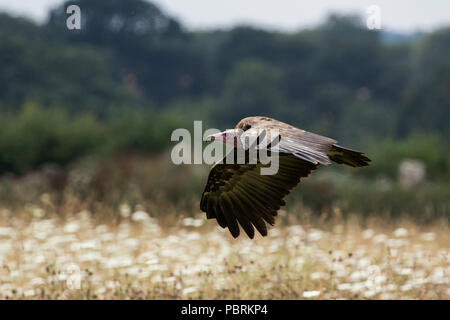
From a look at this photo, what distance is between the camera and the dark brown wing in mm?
5156

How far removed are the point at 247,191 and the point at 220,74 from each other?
43011 mm

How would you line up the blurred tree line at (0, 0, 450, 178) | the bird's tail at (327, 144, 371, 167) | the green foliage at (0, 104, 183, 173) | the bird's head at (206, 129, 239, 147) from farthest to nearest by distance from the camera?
the blurred tree line at (0, 0, 450, 178)
the green foliage at (0, 104, 183, 173)
the bird's tail at (327, 144, 371, 167)
the bird's head at (206, 129, 239, 147)

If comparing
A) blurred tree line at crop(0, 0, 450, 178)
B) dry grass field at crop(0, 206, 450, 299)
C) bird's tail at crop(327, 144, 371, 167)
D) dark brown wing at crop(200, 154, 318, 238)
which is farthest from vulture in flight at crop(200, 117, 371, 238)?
blurred tree line at crop(0, 0, 450, 178)

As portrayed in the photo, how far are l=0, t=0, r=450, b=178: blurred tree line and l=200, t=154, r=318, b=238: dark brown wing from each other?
2653 cm

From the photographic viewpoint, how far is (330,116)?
43.3m

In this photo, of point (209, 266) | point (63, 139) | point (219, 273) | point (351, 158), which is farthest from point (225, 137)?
point (63, 139)

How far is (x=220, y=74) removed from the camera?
47.9m

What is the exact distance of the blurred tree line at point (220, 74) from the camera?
1502 inches

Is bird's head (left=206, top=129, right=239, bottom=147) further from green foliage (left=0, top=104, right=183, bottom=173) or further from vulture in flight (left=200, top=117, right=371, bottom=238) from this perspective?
green foliage (left=0, top=104, right=183, bottom=173)

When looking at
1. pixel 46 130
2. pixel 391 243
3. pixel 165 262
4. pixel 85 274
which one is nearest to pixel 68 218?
pixel 165 262

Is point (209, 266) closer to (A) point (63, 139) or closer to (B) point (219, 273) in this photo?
(B) point (219, 273)

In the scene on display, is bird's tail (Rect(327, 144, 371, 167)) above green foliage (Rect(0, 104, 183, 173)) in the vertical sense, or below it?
below

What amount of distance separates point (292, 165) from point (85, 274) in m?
1.88

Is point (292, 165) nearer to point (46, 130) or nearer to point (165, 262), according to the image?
point (165, 262)
